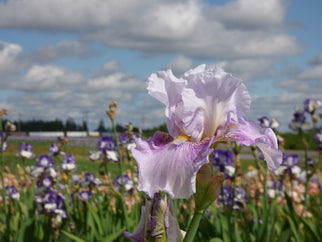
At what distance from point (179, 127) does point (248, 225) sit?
3.19 m

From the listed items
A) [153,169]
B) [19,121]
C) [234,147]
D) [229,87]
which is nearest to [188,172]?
[153,169]

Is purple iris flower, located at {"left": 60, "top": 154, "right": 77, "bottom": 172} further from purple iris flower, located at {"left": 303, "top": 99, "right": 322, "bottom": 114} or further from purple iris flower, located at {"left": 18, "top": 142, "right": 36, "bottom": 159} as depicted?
purple iris flower, located at {"left": 303, "top": 99, "right": 322, "bottom": 114}

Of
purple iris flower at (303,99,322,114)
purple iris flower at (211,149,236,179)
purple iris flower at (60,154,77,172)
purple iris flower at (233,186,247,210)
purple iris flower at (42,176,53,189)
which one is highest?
purple iris flower at (303,99,322,114)

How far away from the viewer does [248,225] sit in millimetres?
4016

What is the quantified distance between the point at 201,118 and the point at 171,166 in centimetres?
23

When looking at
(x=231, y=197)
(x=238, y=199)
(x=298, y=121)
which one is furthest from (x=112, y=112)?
(x=298, y=121)

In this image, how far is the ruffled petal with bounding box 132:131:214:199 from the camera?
3.12 ft

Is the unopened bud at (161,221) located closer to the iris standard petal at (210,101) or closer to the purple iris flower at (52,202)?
the iris standard petal at (210,101)

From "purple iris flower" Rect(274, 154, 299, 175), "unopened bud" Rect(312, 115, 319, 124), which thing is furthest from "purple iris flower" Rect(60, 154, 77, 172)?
"unopened bud" Rect(312, 115, 319, 124)

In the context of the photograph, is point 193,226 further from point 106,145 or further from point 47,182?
point 47,182

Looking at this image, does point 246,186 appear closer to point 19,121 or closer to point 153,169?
point 153,169

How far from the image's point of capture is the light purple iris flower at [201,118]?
106 centimetres

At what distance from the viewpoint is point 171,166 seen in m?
0.99

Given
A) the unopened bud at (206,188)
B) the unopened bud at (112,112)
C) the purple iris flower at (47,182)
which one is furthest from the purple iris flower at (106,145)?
the unopened bud at (206,188)
